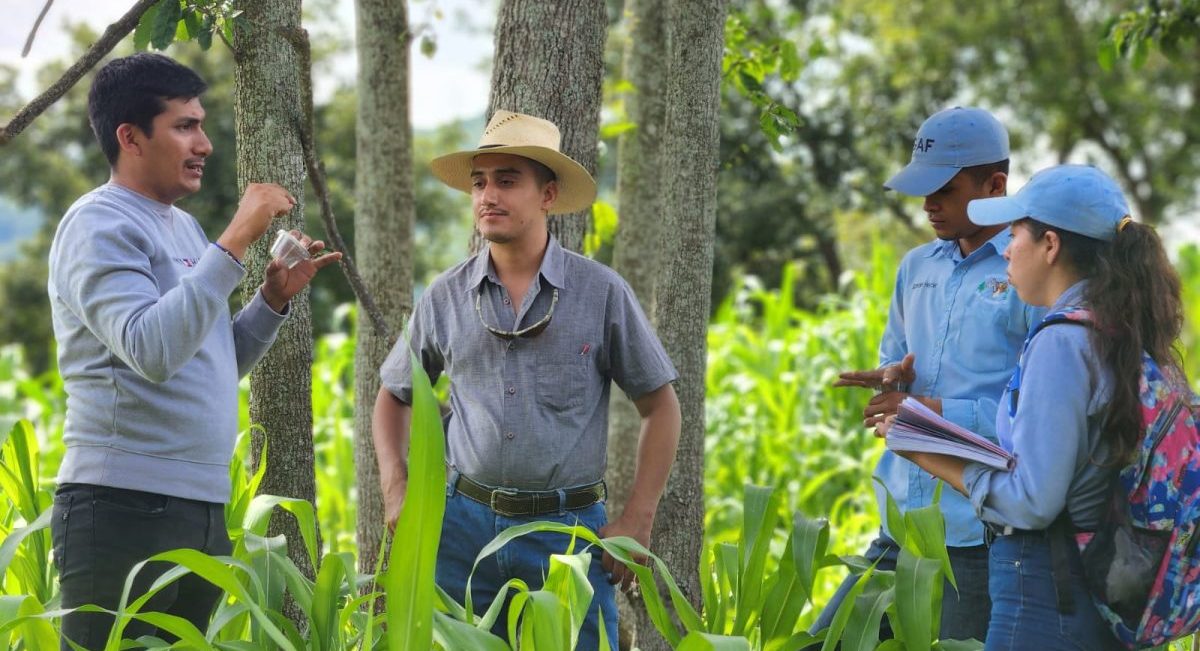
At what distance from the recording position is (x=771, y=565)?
528cm

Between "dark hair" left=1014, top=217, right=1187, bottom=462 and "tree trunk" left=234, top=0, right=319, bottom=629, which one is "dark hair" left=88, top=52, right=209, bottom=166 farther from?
"dark hair" left=1014, top=217, right=1187, bottom=462

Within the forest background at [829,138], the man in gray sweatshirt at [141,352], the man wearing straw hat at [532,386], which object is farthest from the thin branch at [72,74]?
the forest background at [829,138]

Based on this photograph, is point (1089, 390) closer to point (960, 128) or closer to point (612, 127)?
point (960, 128)

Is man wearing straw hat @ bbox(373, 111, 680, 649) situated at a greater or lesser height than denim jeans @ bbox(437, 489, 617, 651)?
greater

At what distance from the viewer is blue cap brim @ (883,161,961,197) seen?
2.80 m

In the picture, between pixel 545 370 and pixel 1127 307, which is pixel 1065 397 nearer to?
pixel 1127 307

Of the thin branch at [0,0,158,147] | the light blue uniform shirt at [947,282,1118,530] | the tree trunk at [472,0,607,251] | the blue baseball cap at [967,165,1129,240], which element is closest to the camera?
the light blue uniform shirt at [947,282,1118,530]

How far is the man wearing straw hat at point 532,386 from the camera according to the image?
2.62 m

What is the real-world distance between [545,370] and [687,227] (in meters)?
0.88

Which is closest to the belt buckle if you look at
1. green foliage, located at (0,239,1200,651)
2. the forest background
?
green foliage, located at (0,239,1200,651)

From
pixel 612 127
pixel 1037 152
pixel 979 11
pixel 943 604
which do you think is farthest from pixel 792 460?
pixel 1037 152

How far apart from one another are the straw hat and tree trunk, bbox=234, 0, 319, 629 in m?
0.39

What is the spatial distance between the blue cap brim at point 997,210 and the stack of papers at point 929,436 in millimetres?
365

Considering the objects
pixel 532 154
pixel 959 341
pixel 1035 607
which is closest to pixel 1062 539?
pixel 1035 607
